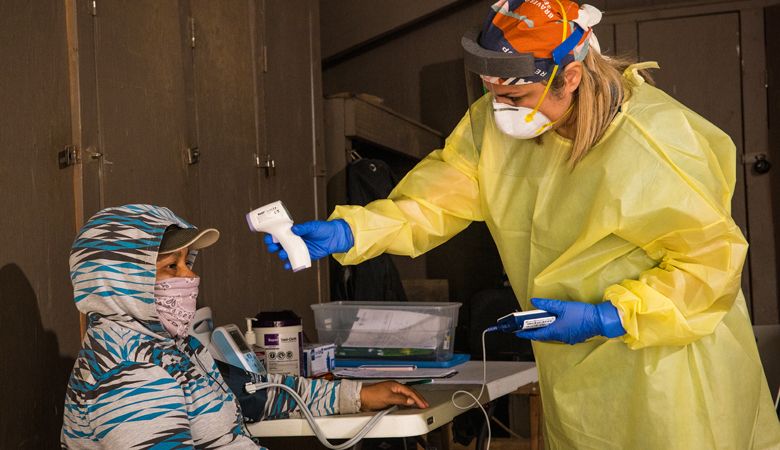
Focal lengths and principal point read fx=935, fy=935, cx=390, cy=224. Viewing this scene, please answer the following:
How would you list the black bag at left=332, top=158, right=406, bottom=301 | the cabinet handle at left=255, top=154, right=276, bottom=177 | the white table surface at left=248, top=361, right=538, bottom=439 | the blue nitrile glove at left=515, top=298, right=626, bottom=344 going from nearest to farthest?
the blue nitrile glove at left=515, top=298, right=626, bottom=344, the white table surface at left=248, top=361, right=538, bottom=439, the cabinet handle at left=255, top=154, right=276, bottom=177, the black bag at left=332, top=158, right=406, bottom=301

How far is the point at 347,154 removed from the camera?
4.81 m

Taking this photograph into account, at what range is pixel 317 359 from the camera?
8.49 feet

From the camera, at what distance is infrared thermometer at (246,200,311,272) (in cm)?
202

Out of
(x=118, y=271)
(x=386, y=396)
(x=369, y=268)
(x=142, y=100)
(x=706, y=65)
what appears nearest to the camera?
(x=118, y=271)

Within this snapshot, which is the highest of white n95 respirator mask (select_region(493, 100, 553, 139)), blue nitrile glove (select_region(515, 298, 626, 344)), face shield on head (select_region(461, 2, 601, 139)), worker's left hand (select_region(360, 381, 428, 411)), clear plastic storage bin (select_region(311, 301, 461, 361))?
face shield on head (select_region(461, 2, 601, 139))

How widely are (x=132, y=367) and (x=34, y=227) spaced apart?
63 cm

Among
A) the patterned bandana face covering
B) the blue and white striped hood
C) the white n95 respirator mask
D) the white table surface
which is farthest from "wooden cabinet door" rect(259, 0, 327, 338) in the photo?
the white n95 respirator mask

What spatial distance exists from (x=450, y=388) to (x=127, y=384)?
0.86 metres

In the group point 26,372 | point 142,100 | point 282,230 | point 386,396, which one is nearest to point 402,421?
point 386,396

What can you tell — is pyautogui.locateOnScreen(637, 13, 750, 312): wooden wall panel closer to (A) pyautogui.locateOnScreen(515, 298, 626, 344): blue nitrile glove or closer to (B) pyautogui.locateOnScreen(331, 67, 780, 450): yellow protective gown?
(B) pyautogui.locateOnScreen(331, 67, 780, 450): yellow protective gown

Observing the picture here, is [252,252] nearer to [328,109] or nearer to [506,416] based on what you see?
[328,109]

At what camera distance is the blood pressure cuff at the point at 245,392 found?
2188mm

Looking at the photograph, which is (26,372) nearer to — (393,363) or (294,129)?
(393,363)

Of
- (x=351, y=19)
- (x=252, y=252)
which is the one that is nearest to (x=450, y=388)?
(x=252, y=252)
